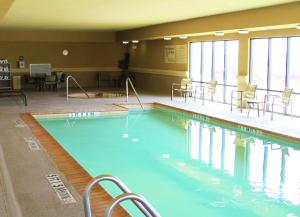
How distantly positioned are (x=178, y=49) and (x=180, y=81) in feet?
3.63

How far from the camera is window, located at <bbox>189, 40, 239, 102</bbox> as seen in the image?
11711mm

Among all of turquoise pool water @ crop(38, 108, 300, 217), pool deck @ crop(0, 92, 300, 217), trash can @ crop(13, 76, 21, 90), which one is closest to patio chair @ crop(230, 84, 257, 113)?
pool deck @ crop(0, 92, 300, 217)

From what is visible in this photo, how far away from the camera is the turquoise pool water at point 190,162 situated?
486 centimetres

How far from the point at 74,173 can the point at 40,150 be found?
138 centimetres

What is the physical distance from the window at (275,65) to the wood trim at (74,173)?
18.3ft

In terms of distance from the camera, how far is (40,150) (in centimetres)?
622

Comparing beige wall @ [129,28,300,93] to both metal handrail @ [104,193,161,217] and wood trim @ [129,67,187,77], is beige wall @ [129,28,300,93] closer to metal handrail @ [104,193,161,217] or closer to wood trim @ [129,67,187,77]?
wood trim @ [129,67,187,77]

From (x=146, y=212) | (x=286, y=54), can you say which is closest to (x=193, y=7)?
(x=286, y=54)

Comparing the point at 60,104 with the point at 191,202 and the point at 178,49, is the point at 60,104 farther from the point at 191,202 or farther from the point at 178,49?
the point at 191,202

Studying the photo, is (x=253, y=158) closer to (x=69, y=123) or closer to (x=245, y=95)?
(x=245, y=95)

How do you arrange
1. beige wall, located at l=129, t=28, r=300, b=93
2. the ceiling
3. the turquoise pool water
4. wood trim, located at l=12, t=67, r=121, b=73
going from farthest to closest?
1. wood trim, located at l=12, t=67, r=121, b=73
2. beige wall, located at l=129, t=28, r=300, b=93
3. the ceiling
4. the turquoise pool water

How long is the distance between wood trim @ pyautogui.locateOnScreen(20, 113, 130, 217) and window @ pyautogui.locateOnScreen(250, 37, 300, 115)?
556 cm

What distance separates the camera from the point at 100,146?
24.9ft

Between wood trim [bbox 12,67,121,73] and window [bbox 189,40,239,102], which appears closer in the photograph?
window [bbox 189,40,239,102]
